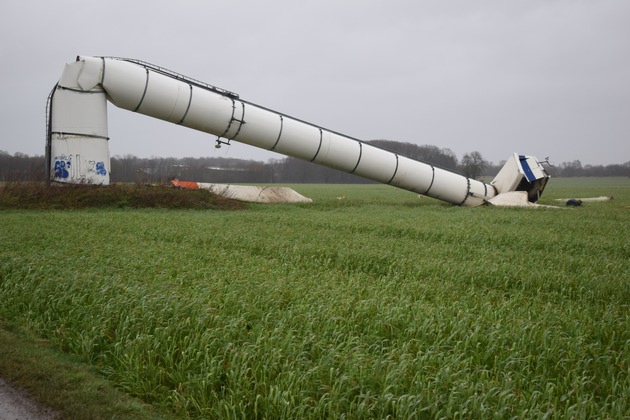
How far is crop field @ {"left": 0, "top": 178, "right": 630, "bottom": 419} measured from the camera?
12.0 ft

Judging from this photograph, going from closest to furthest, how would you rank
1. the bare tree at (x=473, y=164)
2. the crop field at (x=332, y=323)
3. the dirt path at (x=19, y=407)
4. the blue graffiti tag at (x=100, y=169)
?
the dirt path at (x=19, y=407) → the crop field at (x=332, y=323) → the blue graffiti tag at (x=100, y=169) → the bare tree at (x=473, y=164)

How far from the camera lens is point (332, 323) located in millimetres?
5016

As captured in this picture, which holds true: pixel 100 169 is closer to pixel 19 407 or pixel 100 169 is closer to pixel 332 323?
pixel 332 323

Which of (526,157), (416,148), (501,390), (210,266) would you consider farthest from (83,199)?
(416,148)

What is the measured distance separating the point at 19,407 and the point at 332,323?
285cm

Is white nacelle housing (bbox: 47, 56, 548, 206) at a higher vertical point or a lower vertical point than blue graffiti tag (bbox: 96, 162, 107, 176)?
higher

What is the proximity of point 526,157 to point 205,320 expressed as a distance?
2357cm

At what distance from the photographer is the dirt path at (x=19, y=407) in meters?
3.47

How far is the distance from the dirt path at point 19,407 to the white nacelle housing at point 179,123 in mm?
15710

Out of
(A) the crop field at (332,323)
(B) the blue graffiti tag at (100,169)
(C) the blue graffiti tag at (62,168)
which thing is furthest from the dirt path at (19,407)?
(B) the blue graffiti tag at (100,169)

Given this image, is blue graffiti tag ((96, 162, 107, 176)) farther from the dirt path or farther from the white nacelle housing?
the dirt path

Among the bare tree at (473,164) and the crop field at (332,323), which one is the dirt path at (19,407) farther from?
the bare tree at (473,164)

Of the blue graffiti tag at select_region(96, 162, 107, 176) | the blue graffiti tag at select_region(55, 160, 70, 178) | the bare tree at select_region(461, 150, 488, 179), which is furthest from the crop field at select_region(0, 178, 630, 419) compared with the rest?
the bare tree at select_region(461, 150, 488, 179)

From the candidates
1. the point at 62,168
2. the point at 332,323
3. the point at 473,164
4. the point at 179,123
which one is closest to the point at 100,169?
the point at 62,168
